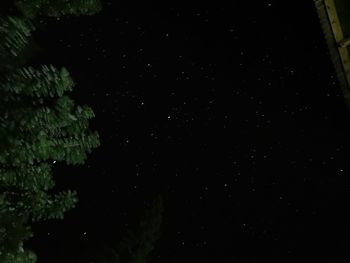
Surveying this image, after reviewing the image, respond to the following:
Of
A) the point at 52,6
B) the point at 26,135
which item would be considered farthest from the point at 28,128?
the point at 52,6

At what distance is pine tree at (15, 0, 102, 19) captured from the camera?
7.48ft

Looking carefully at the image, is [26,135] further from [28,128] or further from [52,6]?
[52,6]

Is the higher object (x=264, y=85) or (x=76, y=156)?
(x=76, y=156)

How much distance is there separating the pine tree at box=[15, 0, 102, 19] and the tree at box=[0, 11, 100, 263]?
6 centimetres

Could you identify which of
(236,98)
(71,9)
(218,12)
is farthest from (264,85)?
(71,9)

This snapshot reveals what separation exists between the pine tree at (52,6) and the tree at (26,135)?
0.06 meters

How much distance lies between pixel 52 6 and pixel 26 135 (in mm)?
667

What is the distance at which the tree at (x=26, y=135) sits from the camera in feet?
7.07

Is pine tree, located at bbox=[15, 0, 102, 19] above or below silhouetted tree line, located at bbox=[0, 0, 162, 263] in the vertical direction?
above

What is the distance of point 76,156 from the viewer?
2.39 m

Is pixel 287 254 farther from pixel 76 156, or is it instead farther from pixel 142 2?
pixel 76 156

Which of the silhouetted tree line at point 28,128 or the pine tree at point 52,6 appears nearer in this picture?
the silhouetted tree line at point 28,128

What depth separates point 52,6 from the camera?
234 centimetres

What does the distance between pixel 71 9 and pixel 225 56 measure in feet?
12.3
